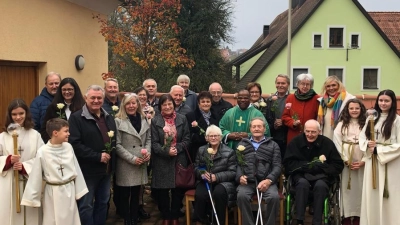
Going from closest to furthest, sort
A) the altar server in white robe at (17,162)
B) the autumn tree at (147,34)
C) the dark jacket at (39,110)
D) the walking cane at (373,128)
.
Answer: the altar server in white robe at (17,162) → the walking cane at (373,128) → the dark jacket at (39,110) → the autumn tree at (147,34)

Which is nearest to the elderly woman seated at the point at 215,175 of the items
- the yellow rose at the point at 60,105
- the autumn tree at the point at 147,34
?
the yellow rose at the point at 60,105

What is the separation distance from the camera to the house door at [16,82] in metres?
7.11

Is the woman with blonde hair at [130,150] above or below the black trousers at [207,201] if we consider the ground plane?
Answer: above

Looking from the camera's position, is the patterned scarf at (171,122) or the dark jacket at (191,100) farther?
the dark jacket at (191,100)

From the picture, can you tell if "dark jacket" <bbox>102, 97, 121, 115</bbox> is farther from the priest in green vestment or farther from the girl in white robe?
the girl in white robe

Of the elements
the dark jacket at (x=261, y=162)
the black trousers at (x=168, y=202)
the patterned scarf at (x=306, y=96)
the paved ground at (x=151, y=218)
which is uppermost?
the patterned scarf at (x=306, y=96)

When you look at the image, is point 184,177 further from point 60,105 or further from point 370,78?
point 370,78

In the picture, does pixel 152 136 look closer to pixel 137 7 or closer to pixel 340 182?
pixel 340 182

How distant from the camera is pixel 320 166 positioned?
19.5ft

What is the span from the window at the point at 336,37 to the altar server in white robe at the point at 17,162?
2882cm

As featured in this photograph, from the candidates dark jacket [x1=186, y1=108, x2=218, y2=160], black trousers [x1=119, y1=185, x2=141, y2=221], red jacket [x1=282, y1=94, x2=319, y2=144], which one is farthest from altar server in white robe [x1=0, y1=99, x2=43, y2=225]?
red jacket [x1=282, y1=94, x2=319, y2=144]

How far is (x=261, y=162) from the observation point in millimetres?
6059

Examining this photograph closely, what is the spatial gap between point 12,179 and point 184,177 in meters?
2.15

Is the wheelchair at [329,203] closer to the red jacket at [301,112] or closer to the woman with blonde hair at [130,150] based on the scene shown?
the red jacket at [301,112]
